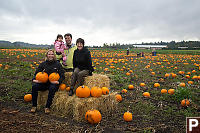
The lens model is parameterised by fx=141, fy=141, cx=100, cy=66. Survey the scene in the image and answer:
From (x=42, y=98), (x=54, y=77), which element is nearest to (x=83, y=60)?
(x=54, y=77)

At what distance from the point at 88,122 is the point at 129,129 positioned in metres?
0.92

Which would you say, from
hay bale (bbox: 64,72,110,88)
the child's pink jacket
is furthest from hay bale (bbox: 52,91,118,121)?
the child's pink jacket

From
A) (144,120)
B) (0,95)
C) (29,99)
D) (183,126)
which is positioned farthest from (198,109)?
(0,95)

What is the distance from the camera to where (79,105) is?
3.30 metres

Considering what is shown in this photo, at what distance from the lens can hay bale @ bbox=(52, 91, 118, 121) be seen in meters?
3.32

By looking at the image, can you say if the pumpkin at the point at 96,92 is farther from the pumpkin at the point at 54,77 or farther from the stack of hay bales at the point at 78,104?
the pumpkin at the point at 54,77

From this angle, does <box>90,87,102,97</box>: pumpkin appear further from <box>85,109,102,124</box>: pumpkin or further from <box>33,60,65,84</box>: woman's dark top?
<box>33,60,65,84</box>: woman's dark top

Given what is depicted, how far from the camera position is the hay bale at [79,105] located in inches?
131

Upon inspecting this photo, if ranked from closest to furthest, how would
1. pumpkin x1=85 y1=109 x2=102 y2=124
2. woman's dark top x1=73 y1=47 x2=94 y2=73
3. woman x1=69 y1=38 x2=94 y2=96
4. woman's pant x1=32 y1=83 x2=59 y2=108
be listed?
pumpkin x1=85 y1=109 x2=102 y2=124 → woman's pant x1=32 y1=83 x2=59 y2=108 → woman x1=69 y1=38 x2=94 y2=96 → woman's dark top x1=73 y1=47 x2=94 y2=73

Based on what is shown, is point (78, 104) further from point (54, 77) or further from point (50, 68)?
point (50, 68)

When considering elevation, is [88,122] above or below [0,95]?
below

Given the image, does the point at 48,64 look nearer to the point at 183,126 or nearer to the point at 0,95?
the point at 0,95

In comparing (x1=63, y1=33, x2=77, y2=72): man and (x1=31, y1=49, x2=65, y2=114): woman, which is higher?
(x1=63, y1=33, x2=77, y2=72): man

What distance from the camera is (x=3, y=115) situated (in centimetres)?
329
